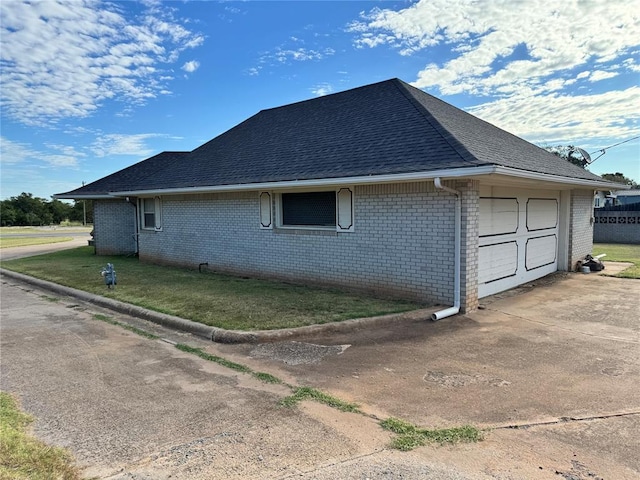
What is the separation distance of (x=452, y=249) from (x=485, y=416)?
13.4ft

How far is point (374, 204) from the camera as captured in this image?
874 centimetres

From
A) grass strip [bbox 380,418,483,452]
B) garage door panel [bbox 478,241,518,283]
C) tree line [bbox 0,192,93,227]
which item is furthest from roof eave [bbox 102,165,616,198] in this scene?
tree line [bbox 0,192,93,227]

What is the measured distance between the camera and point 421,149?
8.20 metres

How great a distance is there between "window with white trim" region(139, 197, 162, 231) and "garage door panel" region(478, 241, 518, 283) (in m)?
10.7

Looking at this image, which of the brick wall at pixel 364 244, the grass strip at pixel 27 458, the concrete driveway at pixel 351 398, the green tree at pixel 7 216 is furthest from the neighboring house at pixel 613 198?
the green tree at pixel 7 216

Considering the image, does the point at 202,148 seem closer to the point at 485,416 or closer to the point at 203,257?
the point at 203,257

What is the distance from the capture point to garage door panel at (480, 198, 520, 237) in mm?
8531

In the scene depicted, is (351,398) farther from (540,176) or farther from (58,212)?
(58,212)

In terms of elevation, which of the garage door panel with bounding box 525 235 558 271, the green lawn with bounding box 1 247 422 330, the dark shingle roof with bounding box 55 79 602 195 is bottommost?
the green lawn with bounding box 1 247 422 330

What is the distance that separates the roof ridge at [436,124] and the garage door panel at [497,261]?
210 centimetres

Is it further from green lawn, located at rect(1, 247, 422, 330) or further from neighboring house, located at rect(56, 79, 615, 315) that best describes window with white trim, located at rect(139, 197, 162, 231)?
green lawn, located at rect(1, 247, 422, 330)

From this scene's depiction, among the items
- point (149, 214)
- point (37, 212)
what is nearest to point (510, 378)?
point (149, 214)

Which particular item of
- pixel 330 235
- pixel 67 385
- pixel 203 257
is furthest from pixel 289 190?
pixel 67 385

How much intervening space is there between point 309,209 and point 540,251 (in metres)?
6.38
